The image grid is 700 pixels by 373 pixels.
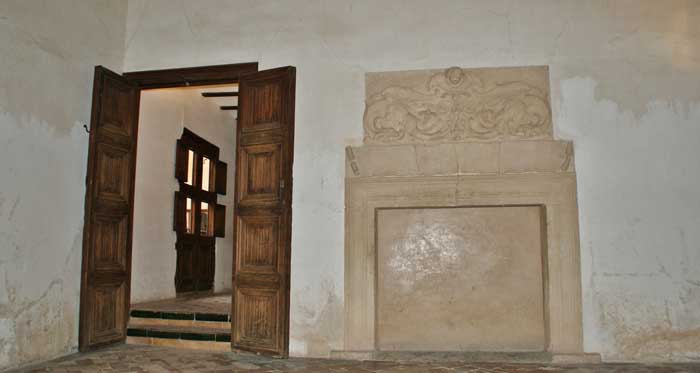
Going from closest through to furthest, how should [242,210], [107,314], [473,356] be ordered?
[473,356], [242,210], [107,314]

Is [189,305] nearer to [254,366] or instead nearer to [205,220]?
[254,366]

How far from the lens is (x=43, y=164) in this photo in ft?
14.4

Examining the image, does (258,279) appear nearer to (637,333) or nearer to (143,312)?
(143,312)

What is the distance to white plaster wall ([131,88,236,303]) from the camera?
649 centimetres

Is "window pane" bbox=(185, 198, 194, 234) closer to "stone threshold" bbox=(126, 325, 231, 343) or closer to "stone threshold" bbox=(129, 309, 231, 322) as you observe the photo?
"stone threshold" bbox=(129, 309, 231, 322)


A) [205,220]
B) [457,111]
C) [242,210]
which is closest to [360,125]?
[457,111]

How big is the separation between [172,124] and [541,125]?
185 inches

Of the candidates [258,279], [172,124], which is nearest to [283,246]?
[258,279]

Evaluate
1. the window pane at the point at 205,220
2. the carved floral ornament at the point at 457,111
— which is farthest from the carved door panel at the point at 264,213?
the window pane at the point at 205,220

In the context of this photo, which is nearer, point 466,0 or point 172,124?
point 466,0

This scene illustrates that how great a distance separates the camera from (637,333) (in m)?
4.44

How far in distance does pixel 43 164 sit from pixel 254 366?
2.25 metres

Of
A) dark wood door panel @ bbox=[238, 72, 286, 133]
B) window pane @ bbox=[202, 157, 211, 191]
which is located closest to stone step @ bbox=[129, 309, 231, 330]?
dark wood door panel @ bbox=[238, 72, 286, 133]

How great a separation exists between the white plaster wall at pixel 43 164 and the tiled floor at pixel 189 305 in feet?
3.52
